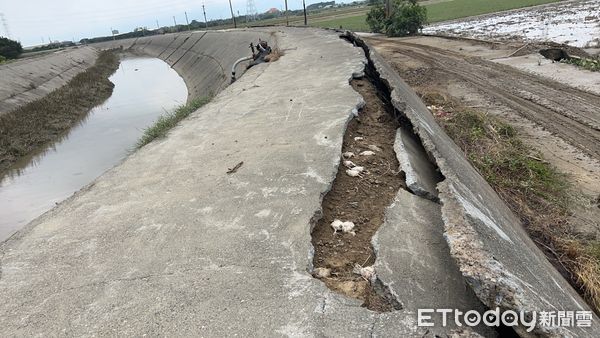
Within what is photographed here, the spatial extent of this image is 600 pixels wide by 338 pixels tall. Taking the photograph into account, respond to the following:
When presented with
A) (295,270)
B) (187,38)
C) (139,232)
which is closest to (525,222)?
(295,270)

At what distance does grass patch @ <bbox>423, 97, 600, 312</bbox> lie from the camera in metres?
4.29

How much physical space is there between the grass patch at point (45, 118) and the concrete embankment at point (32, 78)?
1.86ft

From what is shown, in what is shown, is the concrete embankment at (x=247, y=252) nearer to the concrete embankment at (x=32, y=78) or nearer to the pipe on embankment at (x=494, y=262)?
the pipe on embankment at (x=494, y=262)

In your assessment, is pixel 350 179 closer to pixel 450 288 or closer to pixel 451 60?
pixel 450 288

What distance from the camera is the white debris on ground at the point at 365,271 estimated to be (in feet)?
9.53

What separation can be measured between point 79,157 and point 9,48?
37.3 m

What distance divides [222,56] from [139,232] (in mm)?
21079

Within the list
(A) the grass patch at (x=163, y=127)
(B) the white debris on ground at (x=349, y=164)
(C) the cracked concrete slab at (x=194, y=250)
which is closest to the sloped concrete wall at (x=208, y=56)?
(A) the grass patch at (x=163, y=127)

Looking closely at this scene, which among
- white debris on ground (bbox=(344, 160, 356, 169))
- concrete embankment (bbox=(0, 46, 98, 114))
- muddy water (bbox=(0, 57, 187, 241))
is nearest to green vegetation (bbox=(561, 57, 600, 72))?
white debris on ground (bbox=(344, 160, 356, 169))

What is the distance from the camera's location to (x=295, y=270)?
2977 mm

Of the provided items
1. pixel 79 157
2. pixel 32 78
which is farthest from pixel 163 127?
pixel 32 78

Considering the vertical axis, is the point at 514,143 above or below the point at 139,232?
below

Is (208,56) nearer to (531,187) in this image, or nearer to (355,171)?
(531,187)

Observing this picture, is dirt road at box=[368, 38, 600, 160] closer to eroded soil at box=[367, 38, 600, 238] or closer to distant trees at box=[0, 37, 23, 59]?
eroded soil at box=[367, 38, 600, 238]
